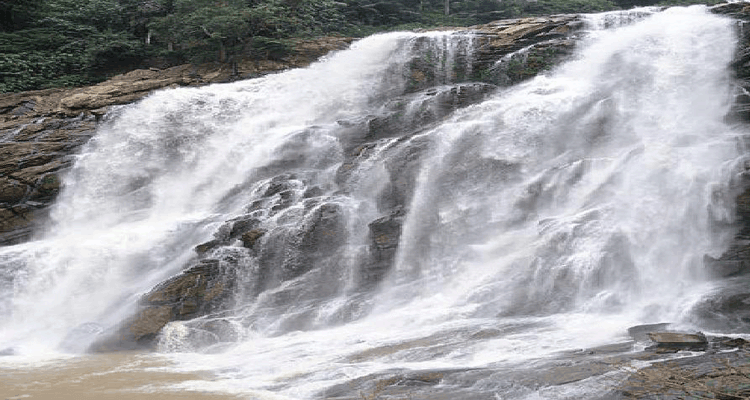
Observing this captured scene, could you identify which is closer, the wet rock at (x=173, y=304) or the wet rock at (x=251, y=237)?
the wet rock at (x=173, y=304)

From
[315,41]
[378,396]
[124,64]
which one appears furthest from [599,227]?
[124,64]

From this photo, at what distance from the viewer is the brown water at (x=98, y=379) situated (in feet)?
25.0

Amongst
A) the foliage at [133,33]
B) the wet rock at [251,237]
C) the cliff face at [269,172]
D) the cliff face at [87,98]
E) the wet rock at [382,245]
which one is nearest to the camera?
the cliff face at [269,172]

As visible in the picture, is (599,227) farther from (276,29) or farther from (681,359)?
(276,29)

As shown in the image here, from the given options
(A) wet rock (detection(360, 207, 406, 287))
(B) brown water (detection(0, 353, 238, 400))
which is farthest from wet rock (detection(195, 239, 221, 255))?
(A) wet rock (detection(360, 207, 406, 287))

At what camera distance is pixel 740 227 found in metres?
10.6

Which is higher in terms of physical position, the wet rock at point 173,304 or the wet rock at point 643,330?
the wet rock at point 643,330

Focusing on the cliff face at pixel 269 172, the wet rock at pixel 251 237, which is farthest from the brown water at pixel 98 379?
the wet rock at pixel 251 237

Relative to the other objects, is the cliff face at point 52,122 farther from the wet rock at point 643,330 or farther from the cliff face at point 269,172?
the wet rock at point 643,330

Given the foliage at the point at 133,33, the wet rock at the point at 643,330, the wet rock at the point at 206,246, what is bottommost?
the wet rock at the point at 643,330

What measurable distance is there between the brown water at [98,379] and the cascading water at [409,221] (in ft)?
1.76

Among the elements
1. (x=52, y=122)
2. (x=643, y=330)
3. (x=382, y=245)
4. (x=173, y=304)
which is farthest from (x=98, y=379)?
(x=52, y=122)

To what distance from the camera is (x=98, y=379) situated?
8664mm

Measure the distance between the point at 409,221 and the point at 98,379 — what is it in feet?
21.0
